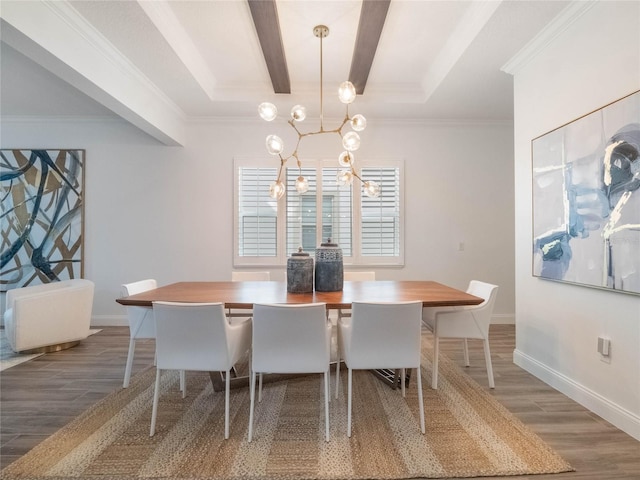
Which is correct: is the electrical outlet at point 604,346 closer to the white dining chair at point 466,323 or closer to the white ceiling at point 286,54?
the white dining chair at point 466,323

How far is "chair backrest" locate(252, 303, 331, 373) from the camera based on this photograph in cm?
180

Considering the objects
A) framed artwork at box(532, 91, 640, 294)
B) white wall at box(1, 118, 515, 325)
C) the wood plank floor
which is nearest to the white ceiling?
white wall at box(1, 118, 515, 325)

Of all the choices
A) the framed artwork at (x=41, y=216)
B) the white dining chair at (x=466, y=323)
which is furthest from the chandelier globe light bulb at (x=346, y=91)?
the framed artwork at (x=41, y=216)

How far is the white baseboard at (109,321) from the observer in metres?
4.36

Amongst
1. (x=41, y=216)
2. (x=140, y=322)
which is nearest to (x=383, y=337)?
(x=140, y=322)

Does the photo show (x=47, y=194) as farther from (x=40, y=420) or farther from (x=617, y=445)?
(x=617, y=445)

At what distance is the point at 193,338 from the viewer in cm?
186

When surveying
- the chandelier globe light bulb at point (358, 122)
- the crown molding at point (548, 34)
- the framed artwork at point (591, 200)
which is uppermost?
the crown molding at point (548, 34)

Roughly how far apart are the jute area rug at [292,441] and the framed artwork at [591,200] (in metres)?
1.11

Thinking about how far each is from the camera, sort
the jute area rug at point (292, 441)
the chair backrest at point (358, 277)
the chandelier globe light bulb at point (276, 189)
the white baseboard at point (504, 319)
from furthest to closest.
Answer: the white baseboard at point (504, 319), the chair backrest at point (358, 277), the chandelier globe light bulb at point (276, 189), the jute area rug at point (292, 441)

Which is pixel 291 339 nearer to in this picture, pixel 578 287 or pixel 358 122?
pixel 358 122

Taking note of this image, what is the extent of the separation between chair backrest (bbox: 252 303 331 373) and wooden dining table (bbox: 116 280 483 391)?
A: 16 centimetres

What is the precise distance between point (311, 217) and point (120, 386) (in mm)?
2745

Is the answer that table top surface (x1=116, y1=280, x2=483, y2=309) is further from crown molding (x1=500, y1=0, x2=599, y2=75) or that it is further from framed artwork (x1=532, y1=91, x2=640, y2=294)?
crown molding (x1=500, y1=0, x2=599, y2=75)
